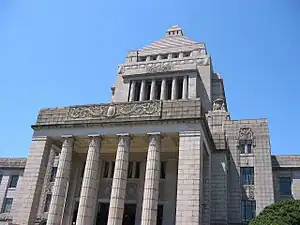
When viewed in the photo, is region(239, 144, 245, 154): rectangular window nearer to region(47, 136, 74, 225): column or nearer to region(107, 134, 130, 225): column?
region(107, 134, 130, 225): column

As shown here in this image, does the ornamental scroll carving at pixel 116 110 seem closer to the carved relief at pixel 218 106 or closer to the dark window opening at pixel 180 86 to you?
A: the carved relief at pixel 218 106

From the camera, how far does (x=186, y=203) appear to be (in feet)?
74.9

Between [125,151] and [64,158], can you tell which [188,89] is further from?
[64,158]

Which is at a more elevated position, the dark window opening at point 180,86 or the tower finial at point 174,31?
the tower finial at point 174,31

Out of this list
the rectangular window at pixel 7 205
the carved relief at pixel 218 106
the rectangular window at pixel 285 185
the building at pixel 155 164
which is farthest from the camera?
the rectangular window at pixel 7 205

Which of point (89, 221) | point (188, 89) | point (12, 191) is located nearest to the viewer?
point (89, 221)

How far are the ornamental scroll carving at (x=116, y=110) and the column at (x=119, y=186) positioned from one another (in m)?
2.22

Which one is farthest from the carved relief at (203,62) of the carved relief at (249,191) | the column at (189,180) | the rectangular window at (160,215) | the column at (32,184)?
the column at (32,184)

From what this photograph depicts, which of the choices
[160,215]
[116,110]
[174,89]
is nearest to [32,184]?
[116,110]

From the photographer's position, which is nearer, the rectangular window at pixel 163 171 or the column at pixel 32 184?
the column at pixel 32 184

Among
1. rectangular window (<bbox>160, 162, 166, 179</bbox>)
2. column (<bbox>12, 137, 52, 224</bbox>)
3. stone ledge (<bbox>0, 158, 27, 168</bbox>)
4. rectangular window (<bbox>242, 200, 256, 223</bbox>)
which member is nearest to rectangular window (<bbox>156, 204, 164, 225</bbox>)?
rectangular window (<bbox>160, 162, 166, 179</bbox>)

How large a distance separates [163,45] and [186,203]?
102ft

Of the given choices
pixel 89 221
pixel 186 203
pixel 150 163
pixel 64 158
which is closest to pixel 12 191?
pixel 64 158

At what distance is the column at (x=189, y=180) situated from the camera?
73.6ft
